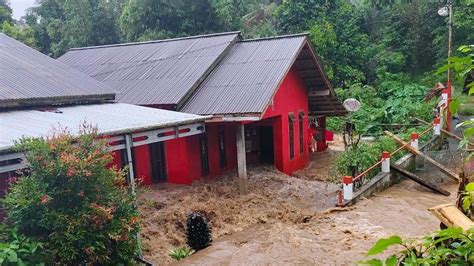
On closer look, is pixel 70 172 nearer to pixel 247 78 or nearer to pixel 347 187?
pixel 347 187

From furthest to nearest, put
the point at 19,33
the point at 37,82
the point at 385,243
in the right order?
the point at 19,33, the point at 37,82, the point at 385,243

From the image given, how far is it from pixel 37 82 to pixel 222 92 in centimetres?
489

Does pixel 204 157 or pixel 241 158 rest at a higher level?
pixel 241 158

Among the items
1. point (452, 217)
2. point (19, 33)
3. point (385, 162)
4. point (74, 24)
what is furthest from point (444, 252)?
point (19, 33)

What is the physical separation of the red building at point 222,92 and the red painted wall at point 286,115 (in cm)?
3

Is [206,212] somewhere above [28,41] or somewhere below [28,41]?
below

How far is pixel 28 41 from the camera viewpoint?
2752 centimetres

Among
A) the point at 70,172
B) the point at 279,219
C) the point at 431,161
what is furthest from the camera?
the point at 431,161

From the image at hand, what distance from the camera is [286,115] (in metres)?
14.2

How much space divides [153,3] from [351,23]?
13.7 m

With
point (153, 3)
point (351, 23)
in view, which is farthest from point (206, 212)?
point (351, 23)

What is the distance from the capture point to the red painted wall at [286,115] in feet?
44.8

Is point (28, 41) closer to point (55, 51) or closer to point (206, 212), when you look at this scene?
point (55, 51)

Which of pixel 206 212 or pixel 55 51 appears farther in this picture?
pixel 55 51
